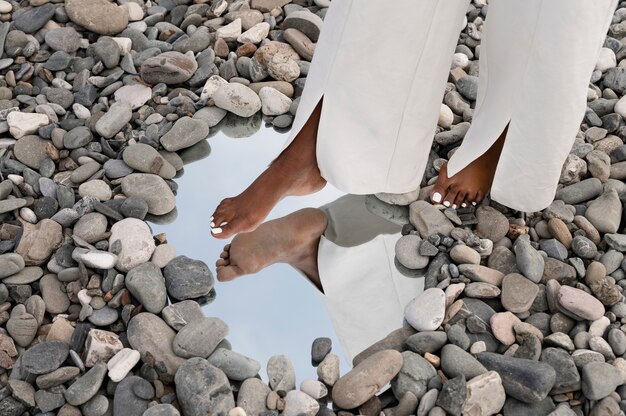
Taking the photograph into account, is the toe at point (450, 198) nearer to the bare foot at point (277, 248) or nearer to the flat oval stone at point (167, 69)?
the bare foot at point (277, 248)

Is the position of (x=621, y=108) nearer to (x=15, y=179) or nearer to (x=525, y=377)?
(x=525, y=377)

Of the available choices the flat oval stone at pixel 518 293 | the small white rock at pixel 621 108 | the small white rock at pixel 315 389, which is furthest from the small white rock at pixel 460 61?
the small white rock at pixel 315 389

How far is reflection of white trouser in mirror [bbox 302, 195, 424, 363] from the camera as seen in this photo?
1.49 metres

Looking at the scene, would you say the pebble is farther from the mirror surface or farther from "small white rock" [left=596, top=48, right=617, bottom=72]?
"small white rock" [left=596, top=48, right=617, bottom=72]

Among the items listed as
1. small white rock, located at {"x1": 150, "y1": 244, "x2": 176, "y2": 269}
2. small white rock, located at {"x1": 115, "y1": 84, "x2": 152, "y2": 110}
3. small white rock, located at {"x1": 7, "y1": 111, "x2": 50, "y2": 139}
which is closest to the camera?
small white rock, located at {"x1": 150, "y1": 244, "x2": 176, "y2": 269}

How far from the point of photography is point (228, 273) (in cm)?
156

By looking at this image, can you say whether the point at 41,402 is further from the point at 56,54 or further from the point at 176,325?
the point at 56,54

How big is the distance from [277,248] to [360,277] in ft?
0.54

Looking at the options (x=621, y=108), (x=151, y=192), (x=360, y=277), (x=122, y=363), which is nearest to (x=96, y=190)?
(x=151, y=192)

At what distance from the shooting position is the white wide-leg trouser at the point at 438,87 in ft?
4.43

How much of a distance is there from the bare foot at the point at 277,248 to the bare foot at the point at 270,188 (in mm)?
26

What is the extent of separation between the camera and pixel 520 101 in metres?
1.44

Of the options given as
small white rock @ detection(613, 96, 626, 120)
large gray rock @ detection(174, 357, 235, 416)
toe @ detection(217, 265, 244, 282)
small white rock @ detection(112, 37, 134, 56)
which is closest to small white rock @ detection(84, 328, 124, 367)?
large gray rock @ detection(174, 357, 235, 416)

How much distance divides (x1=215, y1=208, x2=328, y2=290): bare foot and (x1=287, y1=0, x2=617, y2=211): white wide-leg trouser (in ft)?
0.35
